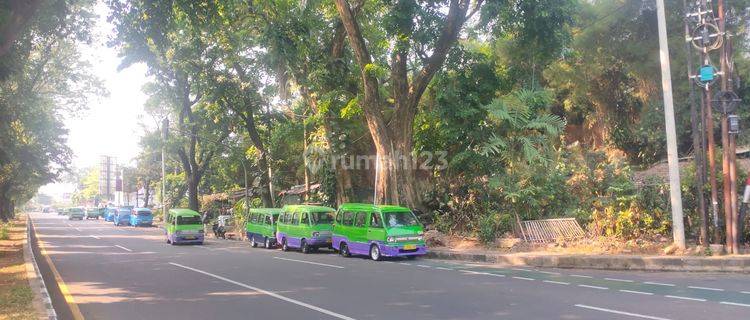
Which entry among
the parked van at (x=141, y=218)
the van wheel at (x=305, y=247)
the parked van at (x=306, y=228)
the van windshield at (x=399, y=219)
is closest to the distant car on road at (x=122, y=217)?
the parked van at (x=141, y=218)

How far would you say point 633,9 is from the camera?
86.0ft

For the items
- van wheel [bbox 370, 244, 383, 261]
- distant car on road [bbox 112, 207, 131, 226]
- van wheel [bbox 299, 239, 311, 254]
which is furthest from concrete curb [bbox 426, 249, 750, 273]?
distant car on road [bbox 112, 207, 131, 226]

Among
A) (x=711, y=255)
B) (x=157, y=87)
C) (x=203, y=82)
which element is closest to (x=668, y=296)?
(x=711, y=255)

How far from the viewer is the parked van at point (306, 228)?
2130 cm

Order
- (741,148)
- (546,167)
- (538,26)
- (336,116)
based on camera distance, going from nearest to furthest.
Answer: (538,26)
(546,167)
(741,148)
(336,116)

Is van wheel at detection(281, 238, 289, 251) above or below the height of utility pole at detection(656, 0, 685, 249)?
below

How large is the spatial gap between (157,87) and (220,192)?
1728 cm

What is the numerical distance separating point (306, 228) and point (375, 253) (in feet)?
14.6

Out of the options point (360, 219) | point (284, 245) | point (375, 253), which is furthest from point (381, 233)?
point (284, 245)

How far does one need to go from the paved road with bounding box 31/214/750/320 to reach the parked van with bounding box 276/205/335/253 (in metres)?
4.72

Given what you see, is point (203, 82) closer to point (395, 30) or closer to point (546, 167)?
point (395, 30)

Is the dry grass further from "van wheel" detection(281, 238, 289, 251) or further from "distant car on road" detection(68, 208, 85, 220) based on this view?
"distant car on road" detection(68, 208, 85, 220)

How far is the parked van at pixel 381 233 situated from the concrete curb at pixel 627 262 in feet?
7.22

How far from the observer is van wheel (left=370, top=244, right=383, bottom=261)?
58.7 feet
